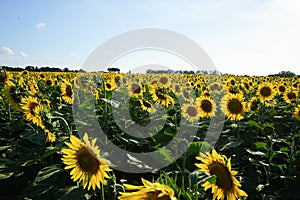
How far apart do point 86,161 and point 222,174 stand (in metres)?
0.91

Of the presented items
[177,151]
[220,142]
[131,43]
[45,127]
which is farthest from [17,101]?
[220,142]

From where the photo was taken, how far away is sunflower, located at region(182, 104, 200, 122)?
5.52 metres

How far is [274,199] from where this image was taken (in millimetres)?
3295

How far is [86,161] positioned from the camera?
7.09 ft

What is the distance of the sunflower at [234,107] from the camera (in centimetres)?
486

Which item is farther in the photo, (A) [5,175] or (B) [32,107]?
(B) [32,107]

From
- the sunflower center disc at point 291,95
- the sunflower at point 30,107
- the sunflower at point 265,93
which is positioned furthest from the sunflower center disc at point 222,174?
the sunflower center disc at point 291,95

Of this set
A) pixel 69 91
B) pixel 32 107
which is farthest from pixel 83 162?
pixel 69 91

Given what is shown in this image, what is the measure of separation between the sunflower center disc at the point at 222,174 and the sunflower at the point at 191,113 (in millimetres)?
3744

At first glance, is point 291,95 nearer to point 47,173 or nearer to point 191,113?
point 191,113

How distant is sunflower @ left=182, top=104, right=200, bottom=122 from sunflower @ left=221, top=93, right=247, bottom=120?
0.61 meters

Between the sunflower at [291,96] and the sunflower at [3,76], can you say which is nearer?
the sunflower at [3,76]

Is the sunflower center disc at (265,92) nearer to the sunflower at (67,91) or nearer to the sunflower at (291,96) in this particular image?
the sunflower at (291,96)

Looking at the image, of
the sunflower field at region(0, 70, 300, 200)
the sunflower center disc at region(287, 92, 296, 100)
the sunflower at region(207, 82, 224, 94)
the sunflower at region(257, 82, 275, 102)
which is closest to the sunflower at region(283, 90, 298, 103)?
the sunflower center disc at region(287, 92, 296, 100)
